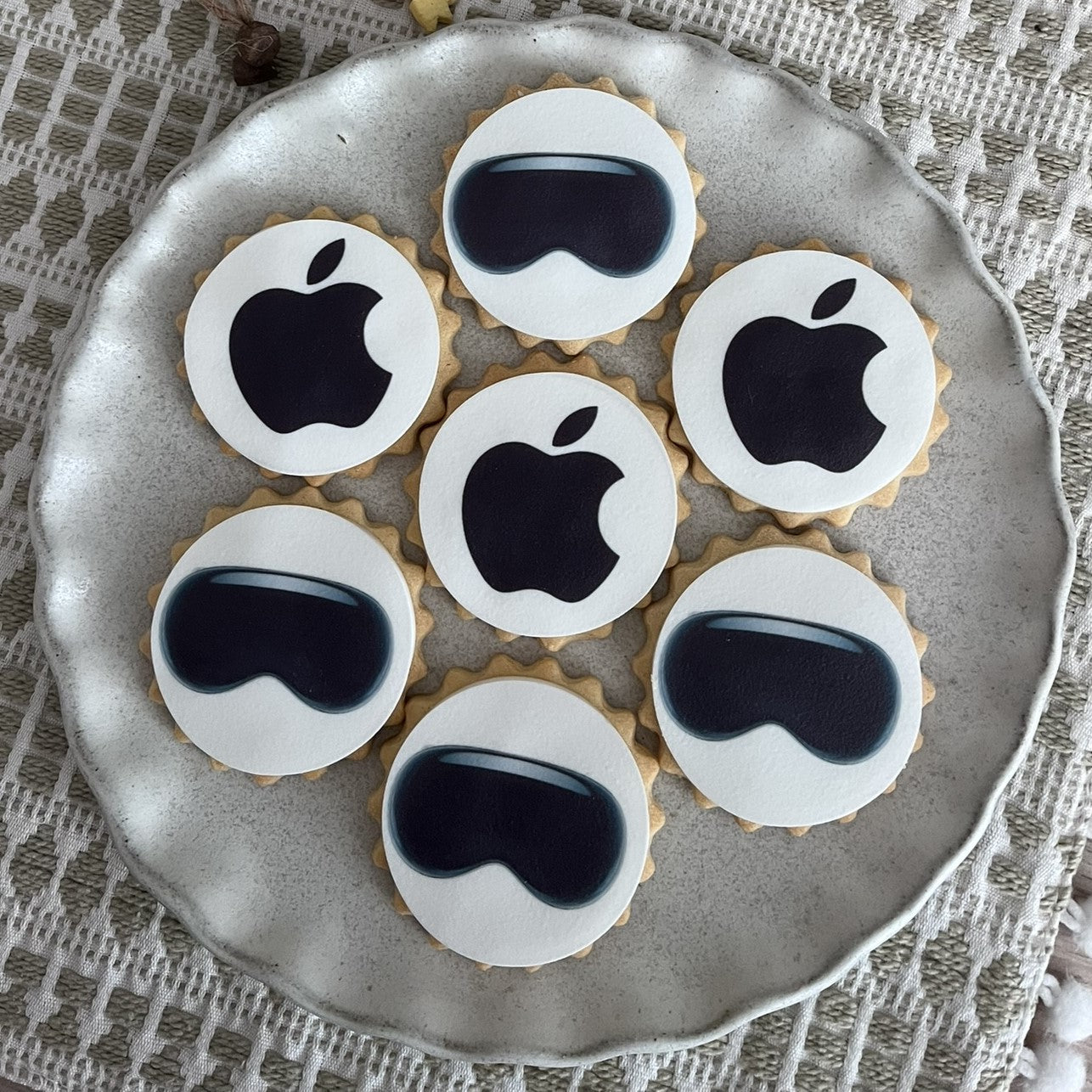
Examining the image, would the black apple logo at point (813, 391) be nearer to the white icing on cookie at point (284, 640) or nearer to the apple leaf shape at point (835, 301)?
the apple leaf shape at point (835, 301)

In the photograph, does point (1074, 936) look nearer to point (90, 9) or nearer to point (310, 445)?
point (310, 445)

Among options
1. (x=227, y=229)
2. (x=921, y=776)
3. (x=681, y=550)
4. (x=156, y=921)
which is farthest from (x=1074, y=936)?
(x=227, y=229)

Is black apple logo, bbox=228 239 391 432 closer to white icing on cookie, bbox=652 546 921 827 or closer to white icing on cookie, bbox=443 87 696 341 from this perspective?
white icing on cookie, bbox=443 87 696 341

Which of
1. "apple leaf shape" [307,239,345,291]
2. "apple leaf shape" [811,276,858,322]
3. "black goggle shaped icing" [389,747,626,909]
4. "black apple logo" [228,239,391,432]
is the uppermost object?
"apple leaf shape" [811,276,858,322]

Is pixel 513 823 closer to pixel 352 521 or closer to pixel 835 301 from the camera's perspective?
pixel 352 521

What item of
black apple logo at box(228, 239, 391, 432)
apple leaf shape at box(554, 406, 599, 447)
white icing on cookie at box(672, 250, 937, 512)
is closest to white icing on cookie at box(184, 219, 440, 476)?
black apple logo at box(228, 239, 391, 432)

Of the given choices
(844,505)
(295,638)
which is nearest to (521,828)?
(295,638)
